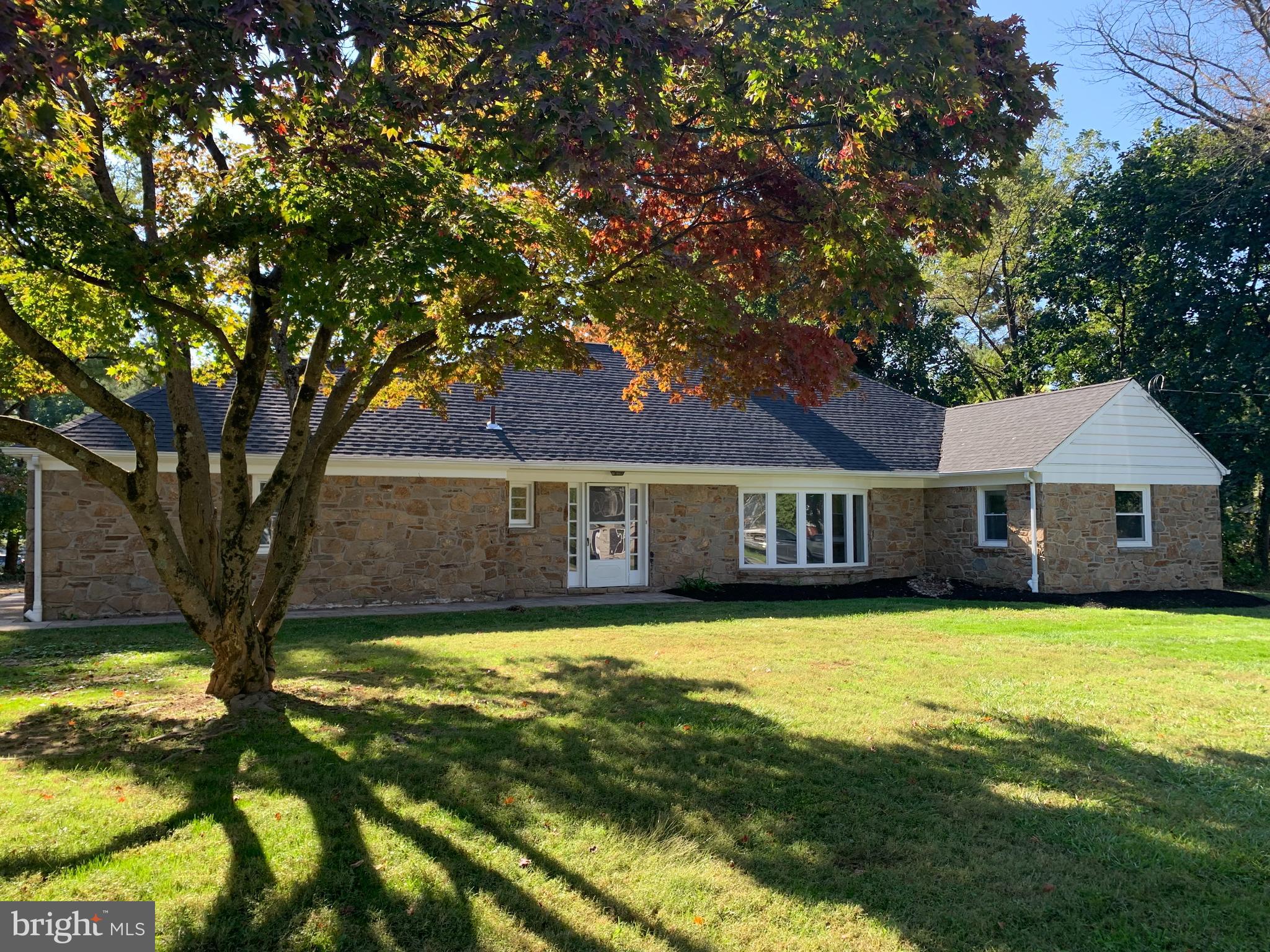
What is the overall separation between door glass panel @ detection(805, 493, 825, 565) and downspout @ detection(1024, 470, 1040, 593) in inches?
172

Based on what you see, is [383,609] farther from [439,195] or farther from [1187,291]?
[1187,291]

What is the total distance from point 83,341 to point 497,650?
5.62 m

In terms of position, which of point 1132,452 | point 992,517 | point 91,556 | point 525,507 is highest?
point 1132,452

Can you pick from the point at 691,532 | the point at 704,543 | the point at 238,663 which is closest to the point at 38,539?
the point at 238,663

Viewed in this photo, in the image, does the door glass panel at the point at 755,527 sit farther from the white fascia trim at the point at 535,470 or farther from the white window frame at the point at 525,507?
the white window frame at the point at 525,507

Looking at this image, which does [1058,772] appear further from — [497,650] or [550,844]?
[497,650]

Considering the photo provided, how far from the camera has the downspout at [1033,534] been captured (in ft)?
58.5

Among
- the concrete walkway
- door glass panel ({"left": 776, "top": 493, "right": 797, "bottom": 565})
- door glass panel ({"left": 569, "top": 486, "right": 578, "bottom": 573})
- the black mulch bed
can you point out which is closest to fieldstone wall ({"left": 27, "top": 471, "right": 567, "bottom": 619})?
the concrete walkway

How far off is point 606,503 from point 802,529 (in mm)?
4763

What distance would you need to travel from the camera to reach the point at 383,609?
14.6m

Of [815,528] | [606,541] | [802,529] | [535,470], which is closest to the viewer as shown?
[535,470]

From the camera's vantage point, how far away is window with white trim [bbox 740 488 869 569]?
18938 millimetres

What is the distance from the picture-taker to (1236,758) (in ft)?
20.3

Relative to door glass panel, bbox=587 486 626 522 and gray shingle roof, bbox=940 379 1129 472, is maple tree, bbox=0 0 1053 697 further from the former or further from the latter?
gray shingle roof, bbox=940 379 1129 472
